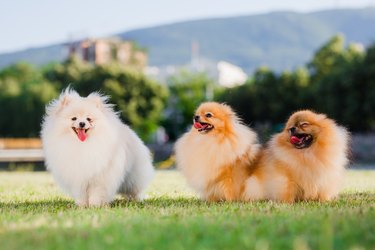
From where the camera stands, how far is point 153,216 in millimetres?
6852

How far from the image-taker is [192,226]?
589 centimetres

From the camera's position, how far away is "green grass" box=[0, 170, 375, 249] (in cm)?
510

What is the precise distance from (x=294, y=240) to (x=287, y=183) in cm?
330

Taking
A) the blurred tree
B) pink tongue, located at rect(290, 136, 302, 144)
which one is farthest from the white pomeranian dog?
the blurred tree

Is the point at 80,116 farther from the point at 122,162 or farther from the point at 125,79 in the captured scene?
the point at 125,79

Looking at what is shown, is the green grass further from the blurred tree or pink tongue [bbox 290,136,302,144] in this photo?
the blurred tree

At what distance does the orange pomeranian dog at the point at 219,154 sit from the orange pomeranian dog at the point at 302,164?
199 mm

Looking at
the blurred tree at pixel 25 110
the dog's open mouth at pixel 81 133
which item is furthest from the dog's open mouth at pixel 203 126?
the blurred tree at pixel 25 110

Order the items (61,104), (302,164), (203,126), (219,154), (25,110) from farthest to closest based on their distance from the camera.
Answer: (25,110)
(203,126)
(219,154)
(302,164)
(61,104)

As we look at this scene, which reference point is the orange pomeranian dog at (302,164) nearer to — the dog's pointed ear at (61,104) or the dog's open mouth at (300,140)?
the dog's open mouth at (300,140)

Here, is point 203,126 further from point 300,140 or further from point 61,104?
point 61,104

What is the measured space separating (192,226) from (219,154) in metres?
2.81

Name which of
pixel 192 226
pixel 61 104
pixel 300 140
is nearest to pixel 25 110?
pixel 61 104

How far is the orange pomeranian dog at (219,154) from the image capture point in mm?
8641
